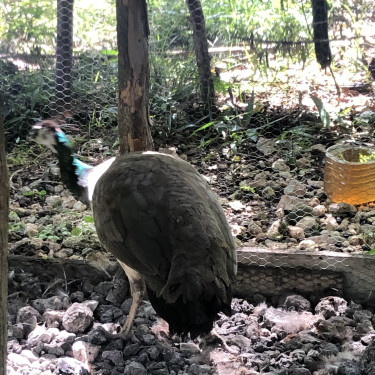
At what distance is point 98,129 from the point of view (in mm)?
4594

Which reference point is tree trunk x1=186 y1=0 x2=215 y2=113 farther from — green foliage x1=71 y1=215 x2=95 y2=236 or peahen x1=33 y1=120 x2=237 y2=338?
peahen x1=33 y1=120 x2=237 y2=338

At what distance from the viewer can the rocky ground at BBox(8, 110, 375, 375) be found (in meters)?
2.27

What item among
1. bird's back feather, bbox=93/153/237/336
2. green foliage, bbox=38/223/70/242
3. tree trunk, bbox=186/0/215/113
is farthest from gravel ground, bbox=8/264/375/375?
tree trunk, bbox=186/0/215/113

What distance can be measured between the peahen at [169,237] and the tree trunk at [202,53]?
2061 millimetres

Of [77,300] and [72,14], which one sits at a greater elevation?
[72,14]

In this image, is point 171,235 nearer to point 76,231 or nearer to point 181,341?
point 181,341

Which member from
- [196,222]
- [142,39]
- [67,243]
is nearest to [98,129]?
[67,243]

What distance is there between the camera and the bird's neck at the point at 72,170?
10.2ft

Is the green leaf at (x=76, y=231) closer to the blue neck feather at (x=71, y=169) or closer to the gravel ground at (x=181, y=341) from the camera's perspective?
the blue neck feather at (x=71, y=169)

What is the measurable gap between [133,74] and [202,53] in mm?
1605

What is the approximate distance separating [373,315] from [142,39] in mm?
1839

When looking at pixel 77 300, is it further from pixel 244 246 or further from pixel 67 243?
pixel 244 246

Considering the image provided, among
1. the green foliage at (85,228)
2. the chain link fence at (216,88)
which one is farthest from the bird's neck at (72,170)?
the chain link fence at (216,88)

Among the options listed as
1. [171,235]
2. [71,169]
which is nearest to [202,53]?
[71,169]
